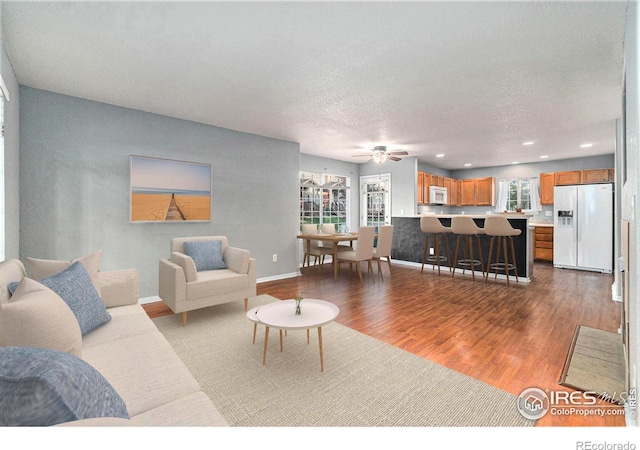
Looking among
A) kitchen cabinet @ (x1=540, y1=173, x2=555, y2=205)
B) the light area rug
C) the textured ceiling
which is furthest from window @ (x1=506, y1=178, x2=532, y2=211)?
the light area rug

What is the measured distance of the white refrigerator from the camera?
17.5ft

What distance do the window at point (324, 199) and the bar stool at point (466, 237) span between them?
8.46 ft

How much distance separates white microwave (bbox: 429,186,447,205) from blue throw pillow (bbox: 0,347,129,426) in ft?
24.6

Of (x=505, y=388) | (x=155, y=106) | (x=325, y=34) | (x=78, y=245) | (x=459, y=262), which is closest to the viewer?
(x=505, y=388)

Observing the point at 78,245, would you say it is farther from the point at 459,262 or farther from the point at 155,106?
the point at 459,262

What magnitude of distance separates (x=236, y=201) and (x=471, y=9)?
371 cm

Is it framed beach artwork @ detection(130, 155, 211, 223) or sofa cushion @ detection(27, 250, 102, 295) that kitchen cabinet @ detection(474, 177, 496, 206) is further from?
sofa cushion @ detection(27, 250, 102, 295)

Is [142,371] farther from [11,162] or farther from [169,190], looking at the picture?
[169,190]

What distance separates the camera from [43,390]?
65 centimetres

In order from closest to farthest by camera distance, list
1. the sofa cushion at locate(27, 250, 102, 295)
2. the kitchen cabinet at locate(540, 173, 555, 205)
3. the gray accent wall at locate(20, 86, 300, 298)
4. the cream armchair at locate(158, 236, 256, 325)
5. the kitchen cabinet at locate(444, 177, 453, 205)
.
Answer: the sofa cushion at locate(27, 250, 102, 295)
the cream armchair at locate(158, 236, 256, 325)
the gray accent wall at locate(20, 86, 300, 298)
the kitchen cabinet at locate(540, 173, 555, 205)
the kitchen cabinet at locate(444, 177, 453, 205)

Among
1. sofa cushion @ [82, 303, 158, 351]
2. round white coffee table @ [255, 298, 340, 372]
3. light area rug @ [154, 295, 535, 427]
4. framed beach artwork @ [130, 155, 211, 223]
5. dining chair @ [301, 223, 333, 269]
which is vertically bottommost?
light area rug @ [154, 295, 535, 427]

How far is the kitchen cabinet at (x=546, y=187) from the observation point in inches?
273
